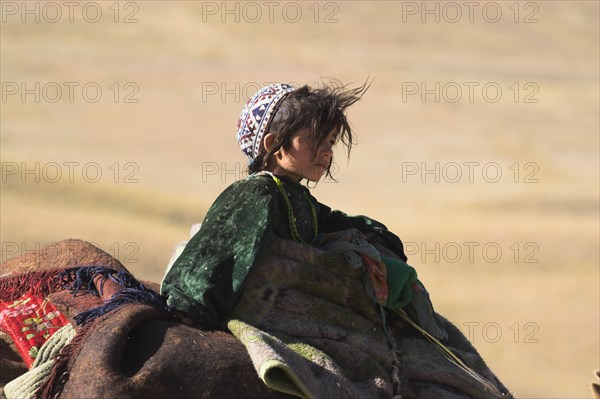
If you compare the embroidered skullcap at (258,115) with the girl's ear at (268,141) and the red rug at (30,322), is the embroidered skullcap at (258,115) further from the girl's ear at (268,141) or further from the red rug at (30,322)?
the red rug at (30,322)

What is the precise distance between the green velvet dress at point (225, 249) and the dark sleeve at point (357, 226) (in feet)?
1.69

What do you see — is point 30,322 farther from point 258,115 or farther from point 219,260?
point 258,115

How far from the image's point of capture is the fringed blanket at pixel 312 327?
4.59m

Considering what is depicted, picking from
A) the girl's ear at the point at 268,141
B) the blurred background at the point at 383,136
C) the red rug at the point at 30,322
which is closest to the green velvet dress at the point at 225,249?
the girl's ear at the point at 268,141

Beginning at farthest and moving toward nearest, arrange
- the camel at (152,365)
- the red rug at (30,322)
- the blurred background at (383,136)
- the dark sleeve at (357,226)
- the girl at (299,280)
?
1. the blurred background at (383,136)
2. the dark sleeve at (357,226)
3. the red rug at (30,322)
4. the girl at (299,280)
5. the camel at (152,365)

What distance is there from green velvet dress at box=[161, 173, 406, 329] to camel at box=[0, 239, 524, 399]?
0.10 meters

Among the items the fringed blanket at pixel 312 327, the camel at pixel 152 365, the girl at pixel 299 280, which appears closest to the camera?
the camel at pixel 152 365

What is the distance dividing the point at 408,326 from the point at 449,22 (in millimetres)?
41917

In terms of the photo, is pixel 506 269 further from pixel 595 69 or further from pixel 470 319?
pixel 595 69

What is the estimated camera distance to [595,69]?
39844 mm

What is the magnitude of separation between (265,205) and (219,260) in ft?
1.04

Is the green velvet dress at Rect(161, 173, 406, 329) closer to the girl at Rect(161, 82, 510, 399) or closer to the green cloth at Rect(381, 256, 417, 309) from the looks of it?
the girl at Rect(161, 82, 510, 399)

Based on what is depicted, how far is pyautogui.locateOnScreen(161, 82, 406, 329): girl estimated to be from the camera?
4.78m

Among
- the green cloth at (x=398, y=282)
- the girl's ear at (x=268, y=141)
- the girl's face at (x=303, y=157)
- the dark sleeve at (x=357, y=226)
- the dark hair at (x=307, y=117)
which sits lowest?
the green cloth at (x=398, y=282)
